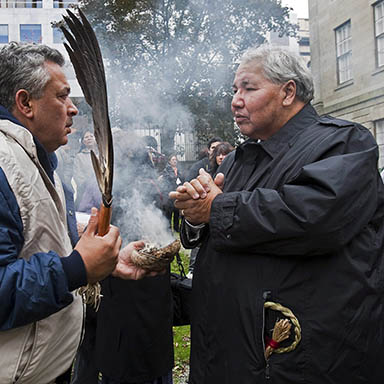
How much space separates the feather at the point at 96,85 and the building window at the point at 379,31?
12.0 m

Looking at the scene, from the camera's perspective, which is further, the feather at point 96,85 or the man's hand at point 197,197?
the man's hand at point 197,197

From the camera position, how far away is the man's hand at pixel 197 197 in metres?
2.04

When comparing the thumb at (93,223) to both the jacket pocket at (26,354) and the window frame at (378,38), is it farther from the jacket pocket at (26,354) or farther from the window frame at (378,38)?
the window frame at (378,38)

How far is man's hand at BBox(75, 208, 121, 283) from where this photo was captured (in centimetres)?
163

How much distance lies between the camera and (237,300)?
198 centimetres

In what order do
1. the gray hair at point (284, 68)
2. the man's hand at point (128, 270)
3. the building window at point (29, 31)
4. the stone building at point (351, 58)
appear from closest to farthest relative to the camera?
the gray hair at point (284, 68) < the man's hand at point (128, 270) < the stone building at point (351, 58) < the building window at point (29, 31)

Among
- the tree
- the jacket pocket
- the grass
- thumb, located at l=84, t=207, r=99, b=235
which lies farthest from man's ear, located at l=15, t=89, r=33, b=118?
the tree

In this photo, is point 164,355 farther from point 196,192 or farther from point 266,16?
point 266,16

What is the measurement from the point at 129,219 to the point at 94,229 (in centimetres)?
186

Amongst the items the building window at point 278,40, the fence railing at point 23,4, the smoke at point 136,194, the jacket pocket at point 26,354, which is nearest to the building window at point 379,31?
the building window at point 278,40

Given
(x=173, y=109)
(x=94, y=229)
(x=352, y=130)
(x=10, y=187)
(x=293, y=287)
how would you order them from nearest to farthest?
(x=10, y=187) < (x=94, y=229) < (x=293, y=287) < (x=352, y=130) < (x=173, y=109)

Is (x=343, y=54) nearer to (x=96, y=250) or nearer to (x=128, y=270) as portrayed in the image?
(x=128, y=270)

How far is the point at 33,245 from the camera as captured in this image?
5.49 feet

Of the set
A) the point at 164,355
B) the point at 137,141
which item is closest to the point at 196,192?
the point at 164,355
